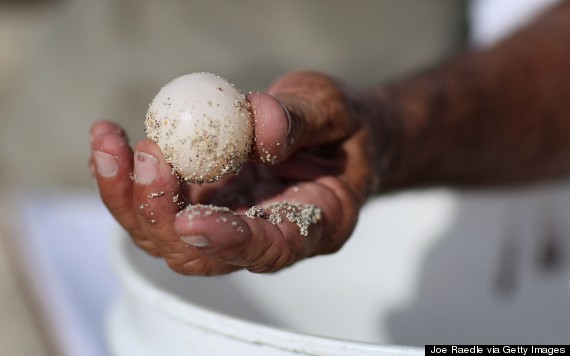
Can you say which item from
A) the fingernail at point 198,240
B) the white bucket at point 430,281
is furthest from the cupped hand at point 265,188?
the white bucket at point 430,281

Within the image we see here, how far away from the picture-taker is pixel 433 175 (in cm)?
119

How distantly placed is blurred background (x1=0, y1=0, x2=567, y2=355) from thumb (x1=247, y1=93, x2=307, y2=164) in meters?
1.80

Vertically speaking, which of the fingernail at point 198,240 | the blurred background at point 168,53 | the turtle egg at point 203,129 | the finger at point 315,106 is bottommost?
the fingernail at point 198,240

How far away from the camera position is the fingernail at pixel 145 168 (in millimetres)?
605

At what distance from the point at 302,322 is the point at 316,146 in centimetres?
30

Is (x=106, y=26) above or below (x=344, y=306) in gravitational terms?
above

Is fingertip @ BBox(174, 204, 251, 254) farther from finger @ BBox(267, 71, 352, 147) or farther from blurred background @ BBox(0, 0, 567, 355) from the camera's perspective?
blurred background @ BBox(0, 0, 567, 355)

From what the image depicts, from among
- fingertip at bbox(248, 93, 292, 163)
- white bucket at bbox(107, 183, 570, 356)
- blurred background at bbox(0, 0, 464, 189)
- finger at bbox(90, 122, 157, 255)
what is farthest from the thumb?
blurred background at bbox(0, 0, 464, 189)

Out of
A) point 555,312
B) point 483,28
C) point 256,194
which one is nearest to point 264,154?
point 256,194

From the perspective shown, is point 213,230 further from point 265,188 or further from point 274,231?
point 265,188

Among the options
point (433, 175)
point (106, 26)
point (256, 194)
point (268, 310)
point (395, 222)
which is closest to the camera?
point (256, 194)

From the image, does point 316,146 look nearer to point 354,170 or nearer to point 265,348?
point 354,170

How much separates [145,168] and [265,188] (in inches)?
6.7

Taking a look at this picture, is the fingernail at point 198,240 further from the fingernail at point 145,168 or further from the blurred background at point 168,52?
the blurred background at point 168,52
